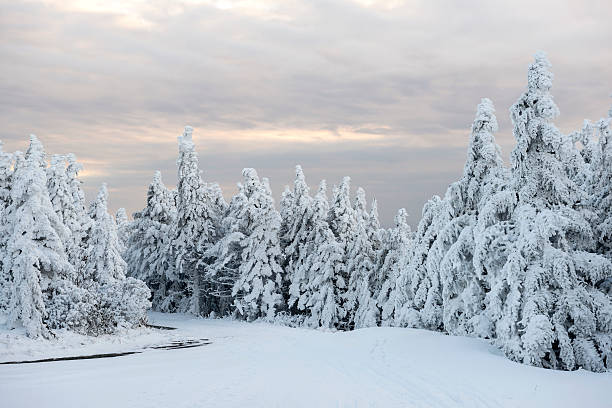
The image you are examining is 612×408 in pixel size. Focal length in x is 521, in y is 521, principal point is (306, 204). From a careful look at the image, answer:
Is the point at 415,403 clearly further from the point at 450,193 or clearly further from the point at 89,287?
the point at 89,287

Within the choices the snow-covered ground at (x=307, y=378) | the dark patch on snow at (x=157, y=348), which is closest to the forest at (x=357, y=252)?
the snow-covered ground at (x=307, y=378)

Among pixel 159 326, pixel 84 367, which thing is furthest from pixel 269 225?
pixel 84 367

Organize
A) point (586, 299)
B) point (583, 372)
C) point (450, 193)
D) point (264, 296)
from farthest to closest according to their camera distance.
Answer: point (264, 296)
point (450, 193)
point (586, 299)
point (583, 372)

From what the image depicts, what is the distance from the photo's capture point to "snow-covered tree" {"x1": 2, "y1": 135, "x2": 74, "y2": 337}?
1085 inches

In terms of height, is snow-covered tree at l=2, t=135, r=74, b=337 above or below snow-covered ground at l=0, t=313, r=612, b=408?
above

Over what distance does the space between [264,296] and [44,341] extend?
2043 centimetres

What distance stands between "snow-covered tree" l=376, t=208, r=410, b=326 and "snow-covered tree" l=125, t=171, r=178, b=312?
75.0ft

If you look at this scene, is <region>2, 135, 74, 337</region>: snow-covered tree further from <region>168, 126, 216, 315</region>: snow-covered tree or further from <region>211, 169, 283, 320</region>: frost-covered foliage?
<region>168, 126, 216, 315</region>: snow-covered tree

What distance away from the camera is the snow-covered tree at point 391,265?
3981 cm

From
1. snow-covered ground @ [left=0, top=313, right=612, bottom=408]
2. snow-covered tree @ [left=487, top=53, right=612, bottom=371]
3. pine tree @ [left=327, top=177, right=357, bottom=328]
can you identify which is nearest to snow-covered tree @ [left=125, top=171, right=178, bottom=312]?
pine tree @ [left=327, top=177, right=357, bottom=328]

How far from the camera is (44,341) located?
27.3 m

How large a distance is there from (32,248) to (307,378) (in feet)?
62.4

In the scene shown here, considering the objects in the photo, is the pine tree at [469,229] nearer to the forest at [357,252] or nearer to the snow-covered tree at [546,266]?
the forest at [357,252]

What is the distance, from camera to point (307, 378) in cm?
1655
